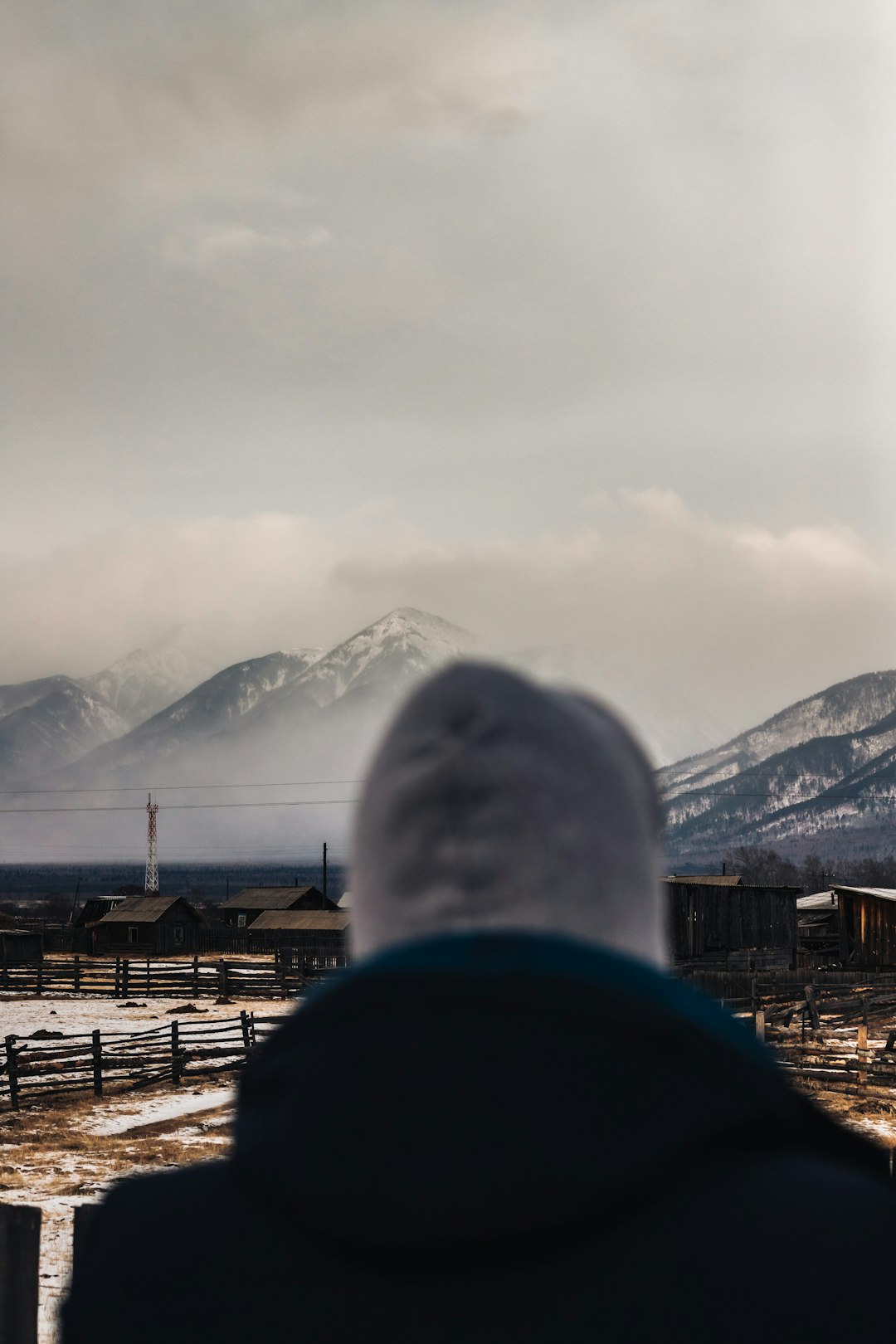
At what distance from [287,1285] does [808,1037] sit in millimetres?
26584

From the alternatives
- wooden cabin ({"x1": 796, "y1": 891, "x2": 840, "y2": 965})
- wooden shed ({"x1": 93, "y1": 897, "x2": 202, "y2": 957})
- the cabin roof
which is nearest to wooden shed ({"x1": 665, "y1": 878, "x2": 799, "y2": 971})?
wooden cabin ({"x1": 796, "y1": 891, "x2": 840, "y2": 965})

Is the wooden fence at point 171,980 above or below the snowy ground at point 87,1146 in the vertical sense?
below

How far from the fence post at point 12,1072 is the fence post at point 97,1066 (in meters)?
1.51

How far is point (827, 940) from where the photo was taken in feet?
196

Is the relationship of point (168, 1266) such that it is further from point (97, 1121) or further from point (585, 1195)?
point (97, 1121)

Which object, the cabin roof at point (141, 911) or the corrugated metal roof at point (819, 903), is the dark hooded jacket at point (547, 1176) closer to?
the cabin roof at point (141, 911)

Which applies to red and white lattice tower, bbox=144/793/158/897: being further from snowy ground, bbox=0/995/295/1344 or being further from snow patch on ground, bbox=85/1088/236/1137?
snowy ground, bbox=0/995/295/1344

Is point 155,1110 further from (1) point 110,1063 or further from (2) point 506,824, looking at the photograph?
(2) point 506,824

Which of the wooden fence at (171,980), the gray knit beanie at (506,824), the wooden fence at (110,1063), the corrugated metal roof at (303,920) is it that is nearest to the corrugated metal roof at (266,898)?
the corrugated metal roof at (303,920)

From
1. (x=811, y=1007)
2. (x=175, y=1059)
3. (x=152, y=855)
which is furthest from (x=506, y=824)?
(x=152, y=855)

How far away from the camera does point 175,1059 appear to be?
20.8 meters

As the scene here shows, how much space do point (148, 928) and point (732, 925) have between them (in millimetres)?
33417

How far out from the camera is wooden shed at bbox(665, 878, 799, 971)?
41031 mm

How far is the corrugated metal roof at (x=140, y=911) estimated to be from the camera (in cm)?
6159
